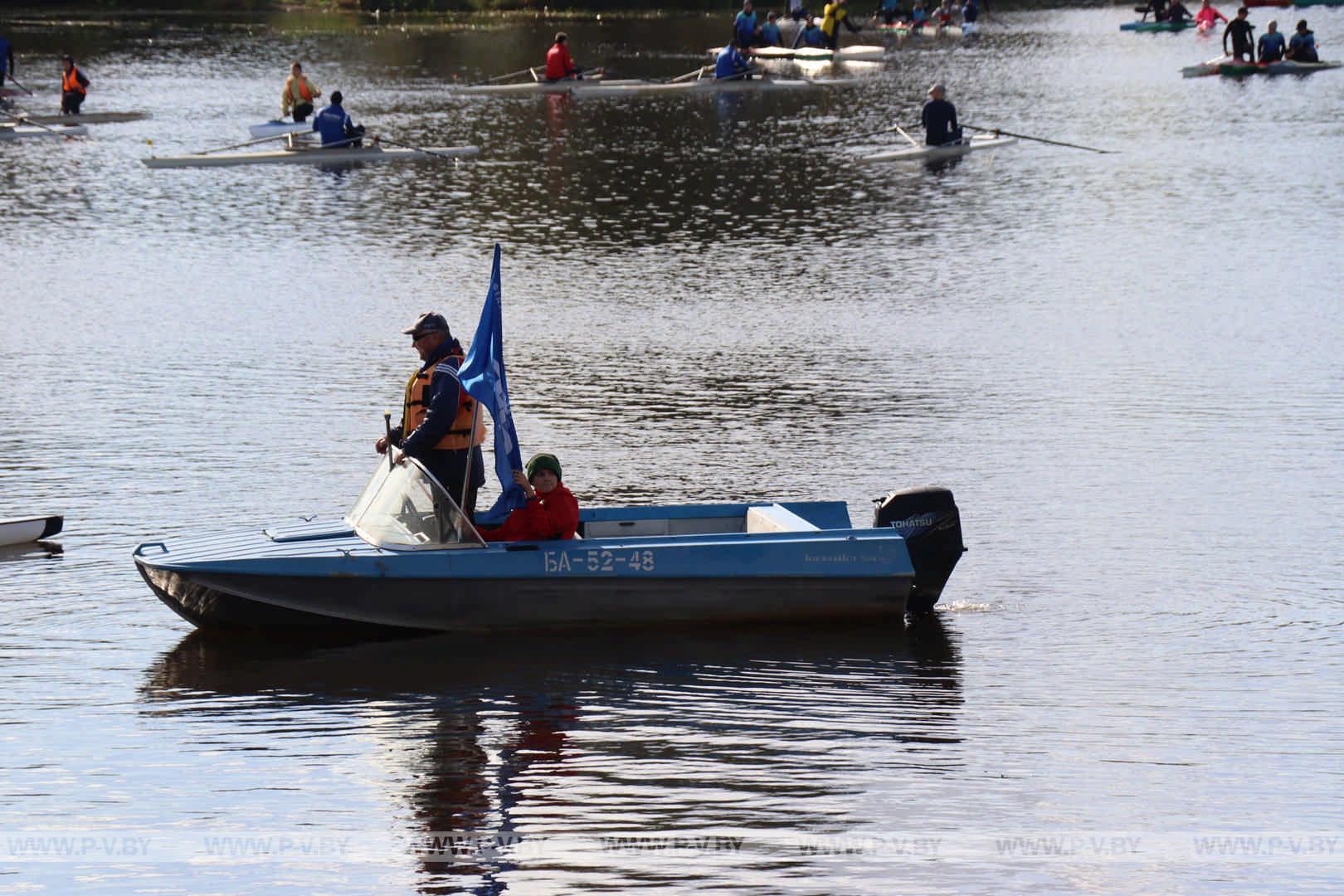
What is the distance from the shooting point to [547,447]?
19875 mm

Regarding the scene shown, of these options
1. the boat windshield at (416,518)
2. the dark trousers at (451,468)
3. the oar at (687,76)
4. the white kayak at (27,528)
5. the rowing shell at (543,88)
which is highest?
the oar at (687,76)

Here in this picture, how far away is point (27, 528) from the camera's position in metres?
16.3

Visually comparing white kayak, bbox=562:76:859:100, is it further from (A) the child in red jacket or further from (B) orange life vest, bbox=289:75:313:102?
(A) the child in red jacket

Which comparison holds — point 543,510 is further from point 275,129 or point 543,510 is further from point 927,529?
point 275,129

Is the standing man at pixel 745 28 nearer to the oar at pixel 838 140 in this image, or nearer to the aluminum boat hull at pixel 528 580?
the oar at pixel 838 140

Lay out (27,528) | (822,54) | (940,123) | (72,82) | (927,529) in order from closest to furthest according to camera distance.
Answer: (927,529)
(27,528)
(940,123)
(72,82)
(822,54)

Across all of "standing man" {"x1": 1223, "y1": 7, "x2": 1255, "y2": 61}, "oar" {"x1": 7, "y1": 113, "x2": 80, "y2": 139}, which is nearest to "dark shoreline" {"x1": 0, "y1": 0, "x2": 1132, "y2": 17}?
"standing man" {"x1": 1223, "y1": 7, "x2": 1255, "y2": 61}

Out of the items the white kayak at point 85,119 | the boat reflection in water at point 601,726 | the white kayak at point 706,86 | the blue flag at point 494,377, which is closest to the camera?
the boat reflection in water at point 601,726

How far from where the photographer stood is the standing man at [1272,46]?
5753cm

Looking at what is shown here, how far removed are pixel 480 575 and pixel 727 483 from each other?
524cm

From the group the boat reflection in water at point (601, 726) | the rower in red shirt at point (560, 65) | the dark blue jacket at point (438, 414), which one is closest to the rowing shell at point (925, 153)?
the rower in red shirt at point (560, 65)

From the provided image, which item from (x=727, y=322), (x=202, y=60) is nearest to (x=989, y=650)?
(x=727, y=322)

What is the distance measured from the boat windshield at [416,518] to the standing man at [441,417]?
0.12 meters

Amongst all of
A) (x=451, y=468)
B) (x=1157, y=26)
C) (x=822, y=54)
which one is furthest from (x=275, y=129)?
(x=1157, y=26)
